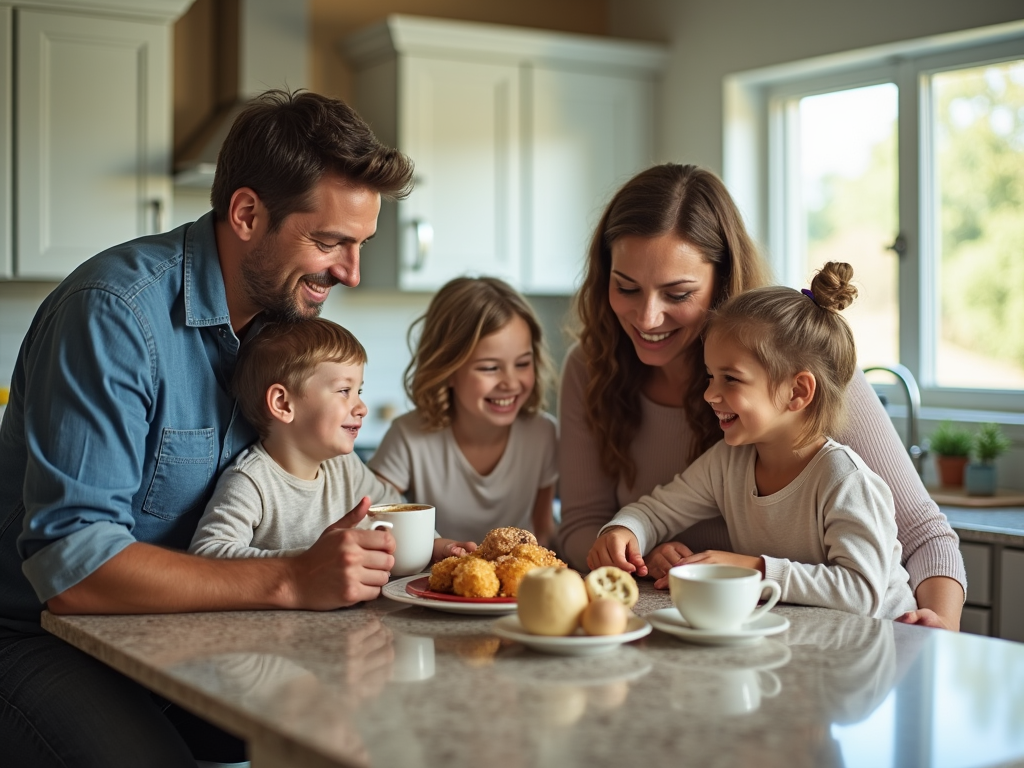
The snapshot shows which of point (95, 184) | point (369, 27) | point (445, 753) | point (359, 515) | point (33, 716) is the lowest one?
point (33, 716)

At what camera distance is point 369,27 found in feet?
13.8

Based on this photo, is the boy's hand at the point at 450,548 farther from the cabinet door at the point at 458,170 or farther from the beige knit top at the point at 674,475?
the cabinet door at the point at 458,170

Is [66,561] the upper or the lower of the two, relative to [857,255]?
lower

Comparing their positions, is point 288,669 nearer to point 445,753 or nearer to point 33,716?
point 445,753

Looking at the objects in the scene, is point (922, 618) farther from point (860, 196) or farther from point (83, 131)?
point (83, 131)

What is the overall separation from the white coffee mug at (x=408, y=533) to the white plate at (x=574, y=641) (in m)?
0.36

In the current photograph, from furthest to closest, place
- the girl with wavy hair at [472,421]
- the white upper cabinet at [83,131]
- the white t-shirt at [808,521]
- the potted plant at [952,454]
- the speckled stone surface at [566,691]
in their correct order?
the white upper cabinet at [83,131], the potted plant at [952,454], the girl with wavy hair at [472,421], the white t-shirt at [808,521], the speckled stone surface at [566,691]

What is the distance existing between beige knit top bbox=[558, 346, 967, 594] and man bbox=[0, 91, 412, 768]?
24.2 inches

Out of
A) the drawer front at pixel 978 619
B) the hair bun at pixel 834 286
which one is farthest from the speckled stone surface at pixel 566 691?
the drawer front at pixel 978 619

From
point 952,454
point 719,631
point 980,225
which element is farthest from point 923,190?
point 719,631

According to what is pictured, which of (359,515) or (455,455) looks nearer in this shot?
(359,515)

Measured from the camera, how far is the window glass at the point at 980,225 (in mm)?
3713

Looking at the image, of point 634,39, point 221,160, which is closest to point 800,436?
point 221,160

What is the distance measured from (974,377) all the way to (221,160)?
2843 millimetres
